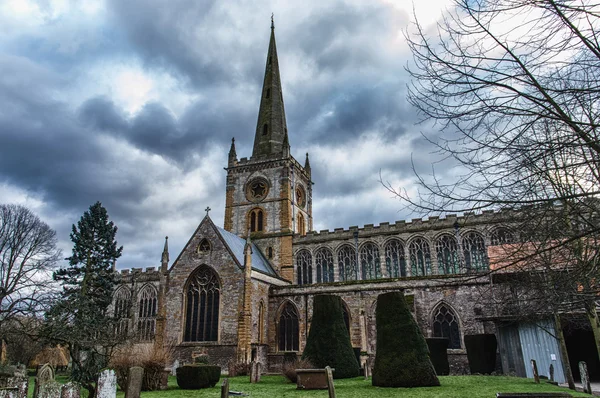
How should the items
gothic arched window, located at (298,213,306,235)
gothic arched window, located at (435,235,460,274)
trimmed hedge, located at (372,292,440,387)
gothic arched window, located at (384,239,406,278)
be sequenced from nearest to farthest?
trimmed hedge, located at (372,292,440,387), gothic arched window, located at (435,235,460,274), gothic arched window, located at (384,239,406,278), gothic arched window, located at (298,213,306,235)

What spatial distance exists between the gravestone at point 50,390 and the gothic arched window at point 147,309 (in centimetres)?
3775

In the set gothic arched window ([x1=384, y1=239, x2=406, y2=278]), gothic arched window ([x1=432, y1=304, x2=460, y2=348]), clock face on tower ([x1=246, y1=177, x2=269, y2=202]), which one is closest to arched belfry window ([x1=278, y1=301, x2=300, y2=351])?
gothic arched window ([x1=432, y1=304, x2=460, y2=348])

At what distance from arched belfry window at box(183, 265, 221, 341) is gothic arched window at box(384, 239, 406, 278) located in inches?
555

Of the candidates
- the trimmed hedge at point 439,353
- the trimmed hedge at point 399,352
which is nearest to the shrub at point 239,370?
the trimmed hedge at point 439,353

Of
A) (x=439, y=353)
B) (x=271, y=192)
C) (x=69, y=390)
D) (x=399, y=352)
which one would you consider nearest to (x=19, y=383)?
(x=69, y=390)

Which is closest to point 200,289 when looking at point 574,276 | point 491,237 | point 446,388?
point 446,388

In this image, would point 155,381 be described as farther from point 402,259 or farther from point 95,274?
point 402,259

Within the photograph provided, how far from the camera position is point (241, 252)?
3138 cm

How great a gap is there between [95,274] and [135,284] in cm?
1366

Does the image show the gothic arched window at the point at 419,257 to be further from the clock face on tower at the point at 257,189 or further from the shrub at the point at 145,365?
the shrub at the point at 145,365

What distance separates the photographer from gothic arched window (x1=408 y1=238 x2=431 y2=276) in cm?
3406

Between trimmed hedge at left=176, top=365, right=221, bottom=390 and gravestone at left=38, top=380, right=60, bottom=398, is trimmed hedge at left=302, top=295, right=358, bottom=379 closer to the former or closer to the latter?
trimmed hedge at left=176, top=365, right=221, bottom=390

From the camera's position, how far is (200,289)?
28.9 m

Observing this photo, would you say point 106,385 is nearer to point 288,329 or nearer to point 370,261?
point 288,329
